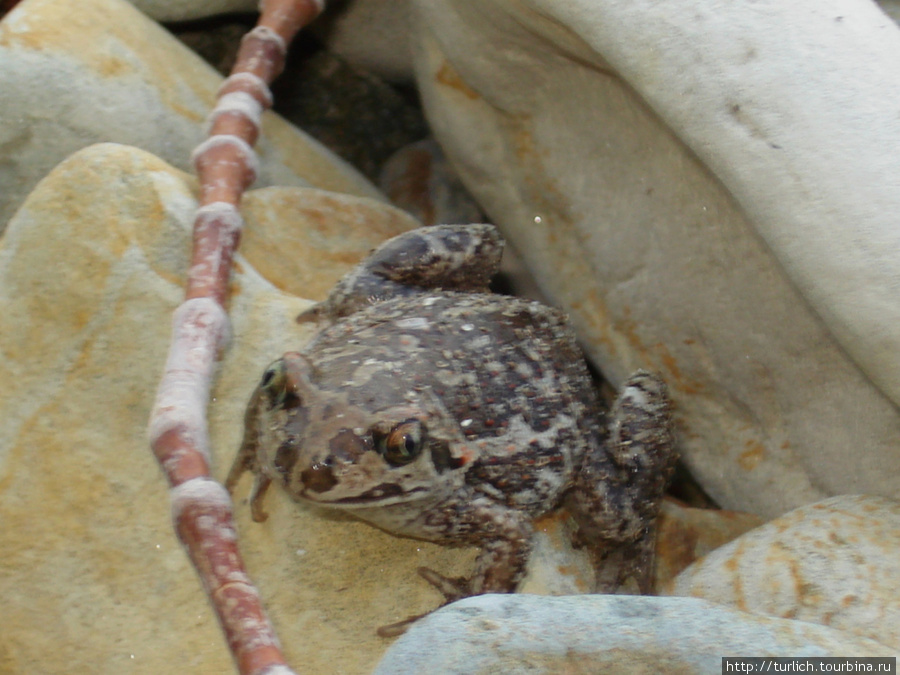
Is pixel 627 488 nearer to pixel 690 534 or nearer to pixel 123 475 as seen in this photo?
pixel 690 534

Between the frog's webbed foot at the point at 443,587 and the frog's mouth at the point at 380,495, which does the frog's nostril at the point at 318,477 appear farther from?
the frog's webbed foot at the point at 443,587

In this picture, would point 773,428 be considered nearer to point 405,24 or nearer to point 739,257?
point 739,257

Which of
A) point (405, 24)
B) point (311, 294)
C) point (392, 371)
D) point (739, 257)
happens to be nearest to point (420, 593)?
point (392, 371)

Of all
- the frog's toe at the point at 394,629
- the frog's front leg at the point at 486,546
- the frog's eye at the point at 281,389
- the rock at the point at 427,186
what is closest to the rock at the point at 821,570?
the frog's front leg at the point at 486,546

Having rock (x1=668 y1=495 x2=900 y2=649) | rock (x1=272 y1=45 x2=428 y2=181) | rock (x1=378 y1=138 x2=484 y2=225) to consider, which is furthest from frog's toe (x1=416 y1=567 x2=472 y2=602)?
rock (x1=272 y1=45 x2=428 y2=181)

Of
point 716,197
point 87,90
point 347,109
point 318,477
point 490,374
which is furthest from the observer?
point 347,109

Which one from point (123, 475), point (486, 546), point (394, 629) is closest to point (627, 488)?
point (486, 546)
